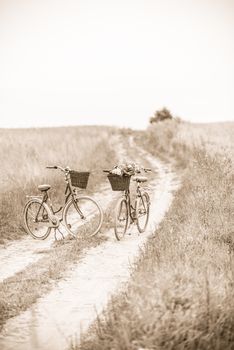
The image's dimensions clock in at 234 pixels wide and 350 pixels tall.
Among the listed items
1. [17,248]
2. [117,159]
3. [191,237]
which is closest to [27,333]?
[191,237]

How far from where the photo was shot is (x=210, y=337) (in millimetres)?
3777

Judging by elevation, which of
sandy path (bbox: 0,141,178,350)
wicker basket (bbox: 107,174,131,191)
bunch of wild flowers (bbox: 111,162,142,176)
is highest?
bunch of wild flowers (bbox: 111,162,142,176)

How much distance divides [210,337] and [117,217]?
4591 mm

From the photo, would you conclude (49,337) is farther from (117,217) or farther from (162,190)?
(162,190)

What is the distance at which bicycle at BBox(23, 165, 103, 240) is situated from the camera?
27.2 feet

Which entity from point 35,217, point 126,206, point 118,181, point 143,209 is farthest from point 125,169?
point 35,217

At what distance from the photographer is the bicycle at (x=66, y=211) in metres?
8.30

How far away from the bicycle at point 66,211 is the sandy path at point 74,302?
69 cm

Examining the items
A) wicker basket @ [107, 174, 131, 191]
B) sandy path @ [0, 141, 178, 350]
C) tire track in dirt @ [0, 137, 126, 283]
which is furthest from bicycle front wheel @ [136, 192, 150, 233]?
tire track in dirt @ [0, 137, 126, 283]

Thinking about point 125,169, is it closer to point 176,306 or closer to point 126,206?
point 126,206

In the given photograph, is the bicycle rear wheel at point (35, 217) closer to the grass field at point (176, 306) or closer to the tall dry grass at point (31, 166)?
the tall dry grass at point (31, 166)

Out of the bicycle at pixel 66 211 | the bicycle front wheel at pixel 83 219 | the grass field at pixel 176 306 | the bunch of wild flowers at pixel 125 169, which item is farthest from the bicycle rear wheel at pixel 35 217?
the grass field at pixel 176 306

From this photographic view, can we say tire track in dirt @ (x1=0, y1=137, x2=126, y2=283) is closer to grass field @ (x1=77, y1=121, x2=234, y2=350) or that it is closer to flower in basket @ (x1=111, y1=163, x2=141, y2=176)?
flower in basket @ (x1=111, y1=163, x2=141, y2=176)

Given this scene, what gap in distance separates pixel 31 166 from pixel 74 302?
9.64 m
